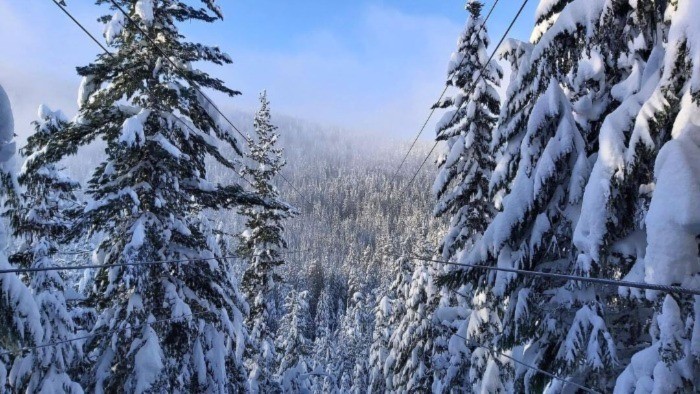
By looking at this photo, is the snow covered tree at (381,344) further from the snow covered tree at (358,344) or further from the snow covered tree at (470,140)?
the snow covered tree at (470,140)

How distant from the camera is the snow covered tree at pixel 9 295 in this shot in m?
2.88

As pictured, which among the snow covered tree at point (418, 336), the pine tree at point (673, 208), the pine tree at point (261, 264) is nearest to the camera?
the pine tree at point (673, 208)

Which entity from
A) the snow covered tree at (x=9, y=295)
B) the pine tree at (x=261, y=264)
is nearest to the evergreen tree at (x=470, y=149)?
the pine tree at (x=261, y=264)

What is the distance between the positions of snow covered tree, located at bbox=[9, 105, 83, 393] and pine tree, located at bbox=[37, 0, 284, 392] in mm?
753

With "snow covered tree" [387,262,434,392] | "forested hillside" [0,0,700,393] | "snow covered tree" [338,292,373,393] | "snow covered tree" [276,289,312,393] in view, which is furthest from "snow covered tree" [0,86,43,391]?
"snow covered tree" [338,292,373,393]

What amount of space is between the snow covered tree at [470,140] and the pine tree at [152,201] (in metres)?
5.80

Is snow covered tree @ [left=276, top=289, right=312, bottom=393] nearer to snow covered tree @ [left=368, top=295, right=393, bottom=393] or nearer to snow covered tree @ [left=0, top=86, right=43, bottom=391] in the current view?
snow covered tree @ [left=368, top=295, right=393, bottom=393]

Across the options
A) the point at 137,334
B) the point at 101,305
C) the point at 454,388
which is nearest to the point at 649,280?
the point at 137,334

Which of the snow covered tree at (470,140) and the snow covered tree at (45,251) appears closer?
the snow covered tree at (45,251)

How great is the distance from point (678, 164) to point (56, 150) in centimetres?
1008

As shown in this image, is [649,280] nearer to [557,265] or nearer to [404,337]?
[557,265]

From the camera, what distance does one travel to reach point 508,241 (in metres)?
5.26

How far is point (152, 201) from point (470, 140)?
28.0 feet

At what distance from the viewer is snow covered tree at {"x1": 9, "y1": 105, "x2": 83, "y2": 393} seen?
9.39 meters
